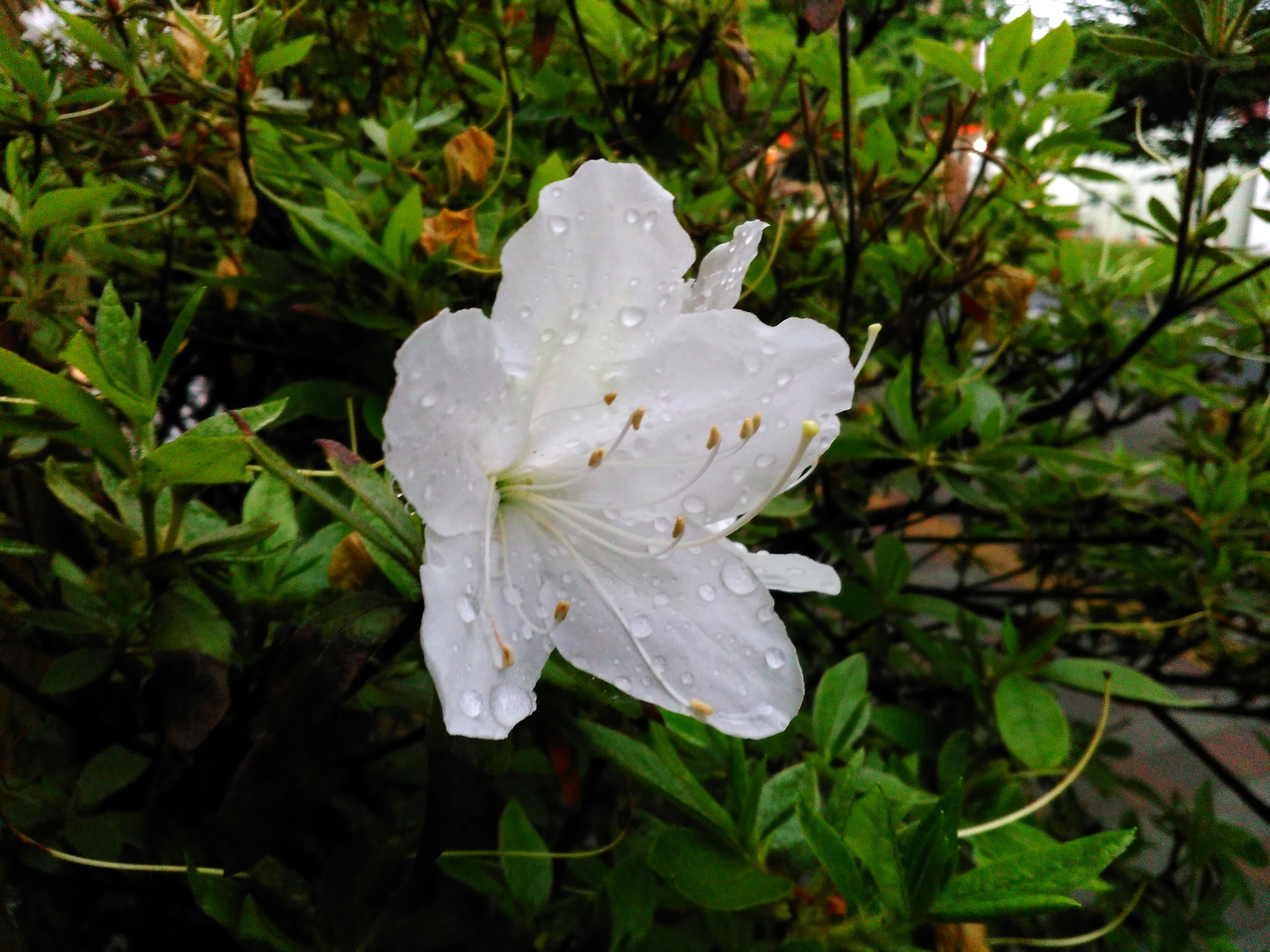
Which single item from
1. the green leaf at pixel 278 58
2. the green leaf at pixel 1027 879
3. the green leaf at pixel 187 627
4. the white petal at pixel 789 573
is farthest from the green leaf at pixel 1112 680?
the green leaf at pixel 278 58

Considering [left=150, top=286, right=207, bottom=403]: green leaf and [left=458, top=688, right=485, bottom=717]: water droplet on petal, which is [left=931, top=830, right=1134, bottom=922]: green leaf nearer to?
[left=458, top=688, right=485, bottom=717]: water droplet on petal

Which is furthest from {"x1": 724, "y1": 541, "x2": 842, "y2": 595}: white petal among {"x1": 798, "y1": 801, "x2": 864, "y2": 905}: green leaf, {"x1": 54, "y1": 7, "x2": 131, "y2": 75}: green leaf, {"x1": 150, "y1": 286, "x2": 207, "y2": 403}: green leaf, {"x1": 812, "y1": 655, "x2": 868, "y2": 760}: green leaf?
{"x1": 54, "y1": 7, "x2": 131, "y2": 75}: green leaf

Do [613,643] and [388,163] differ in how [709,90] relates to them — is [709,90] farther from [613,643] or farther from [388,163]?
[613,643]

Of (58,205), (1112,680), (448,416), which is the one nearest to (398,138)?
(58,205)

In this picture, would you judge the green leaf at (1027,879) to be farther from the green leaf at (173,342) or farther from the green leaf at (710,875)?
the green leaf at (173,342)

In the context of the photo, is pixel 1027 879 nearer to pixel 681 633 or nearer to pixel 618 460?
pixel 681 633
